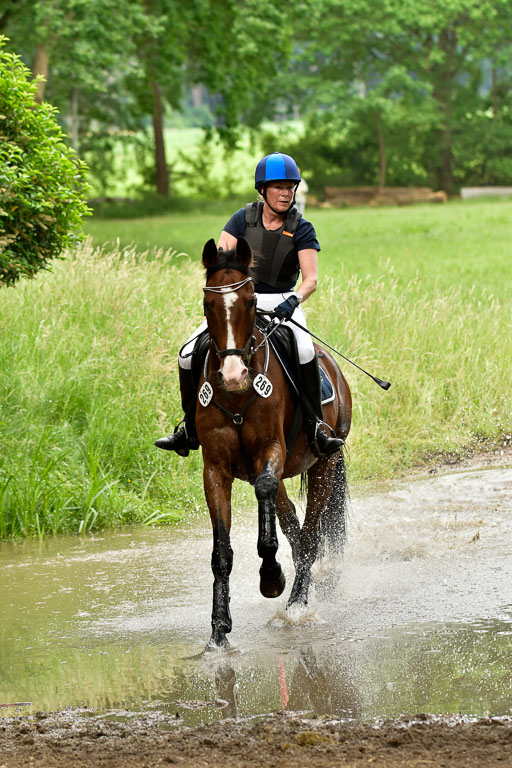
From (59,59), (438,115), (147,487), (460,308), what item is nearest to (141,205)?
(438,115)

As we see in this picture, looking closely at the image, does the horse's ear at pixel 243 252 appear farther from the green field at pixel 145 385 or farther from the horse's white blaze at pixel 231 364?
the green field at pixel 145 385

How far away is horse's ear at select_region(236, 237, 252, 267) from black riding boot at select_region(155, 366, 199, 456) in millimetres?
1057

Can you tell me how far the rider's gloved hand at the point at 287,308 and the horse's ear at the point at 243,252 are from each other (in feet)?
2.41

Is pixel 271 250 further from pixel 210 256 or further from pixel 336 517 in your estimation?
pixel 336 517

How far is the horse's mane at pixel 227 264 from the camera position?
6.40 metres

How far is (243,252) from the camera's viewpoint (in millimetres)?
6449

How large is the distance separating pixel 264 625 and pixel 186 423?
4.68ft

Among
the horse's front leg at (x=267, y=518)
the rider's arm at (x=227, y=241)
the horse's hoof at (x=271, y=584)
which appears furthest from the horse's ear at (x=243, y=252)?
the horse's hoof at (x=271, y=584)

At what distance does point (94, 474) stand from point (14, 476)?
0.76m

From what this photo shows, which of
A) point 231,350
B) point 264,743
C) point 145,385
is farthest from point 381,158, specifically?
point 264,743

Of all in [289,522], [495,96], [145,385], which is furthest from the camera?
[495,96]

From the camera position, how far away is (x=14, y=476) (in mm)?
9945

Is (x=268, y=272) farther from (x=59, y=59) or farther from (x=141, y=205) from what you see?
(x=141, y=205)

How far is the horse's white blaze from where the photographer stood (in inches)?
242
